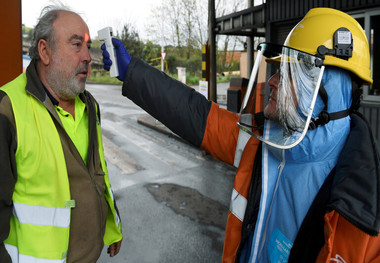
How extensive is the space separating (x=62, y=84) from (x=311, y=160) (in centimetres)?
129

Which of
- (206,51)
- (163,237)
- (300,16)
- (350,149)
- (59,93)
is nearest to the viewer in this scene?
(350,149)

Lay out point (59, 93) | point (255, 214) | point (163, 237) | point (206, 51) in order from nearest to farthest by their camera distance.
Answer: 1. point (255, 214)
2. point (59, 93)
3. point (163, 237)
4. point (206, 51)

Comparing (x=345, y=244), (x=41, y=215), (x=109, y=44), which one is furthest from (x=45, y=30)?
(x=345, y=244)

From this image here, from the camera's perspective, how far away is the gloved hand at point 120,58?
1.83 m

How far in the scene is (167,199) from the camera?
471 centimetres

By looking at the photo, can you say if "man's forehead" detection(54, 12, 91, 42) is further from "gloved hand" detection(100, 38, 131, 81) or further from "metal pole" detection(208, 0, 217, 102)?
"metal pole" detection(208, 0, 217, 102)

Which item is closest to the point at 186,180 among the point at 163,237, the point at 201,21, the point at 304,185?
the point at 163,237

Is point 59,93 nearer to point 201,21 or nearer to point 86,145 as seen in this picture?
point 86,145

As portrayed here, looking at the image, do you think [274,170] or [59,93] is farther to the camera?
[59,93]

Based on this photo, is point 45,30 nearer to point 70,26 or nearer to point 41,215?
point 70,26

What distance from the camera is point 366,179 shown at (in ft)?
3.88

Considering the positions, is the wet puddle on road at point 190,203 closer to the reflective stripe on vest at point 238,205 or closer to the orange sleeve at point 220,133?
the orange sleeve at point 220,133

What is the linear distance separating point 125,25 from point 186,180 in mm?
30234

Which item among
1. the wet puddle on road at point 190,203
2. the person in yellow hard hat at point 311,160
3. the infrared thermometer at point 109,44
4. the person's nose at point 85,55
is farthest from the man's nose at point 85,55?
the wet puddle on road at point 190,203
